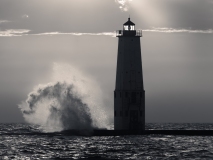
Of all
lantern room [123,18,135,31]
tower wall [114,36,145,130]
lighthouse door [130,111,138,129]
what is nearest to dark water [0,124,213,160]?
lighthouse door [130,111,138,129]

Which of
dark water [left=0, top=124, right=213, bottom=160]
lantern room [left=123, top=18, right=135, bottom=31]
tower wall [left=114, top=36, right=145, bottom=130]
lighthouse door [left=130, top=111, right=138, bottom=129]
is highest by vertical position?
lantern room [left=123, top=18, right=135, bottom=31]

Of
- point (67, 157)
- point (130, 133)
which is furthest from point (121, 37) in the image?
point (67, 157)

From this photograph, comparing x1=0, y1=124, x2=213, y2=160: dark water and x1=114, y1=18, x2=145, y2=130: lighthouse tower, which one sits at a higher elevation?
x1=114, y1=18, x2=145, y2=130: lighthouse tower

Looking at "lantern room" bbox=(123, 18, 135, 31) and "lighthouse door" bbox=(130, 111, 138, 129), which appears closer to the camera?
"lighthouse door" bbox=(130, 111, 138, 129)

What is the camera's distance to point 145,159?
56.6 metres

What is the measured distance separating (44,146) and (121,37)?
19200 mm

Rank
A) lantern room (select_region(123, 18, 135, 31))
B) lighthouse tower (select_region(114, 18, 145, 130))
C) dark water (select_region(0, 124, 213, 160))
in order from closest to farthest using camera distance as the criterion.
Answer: dark water (select_region(0, 124, 213, 160)), lighthouse tower (select_region(114, 18, 145, 130)), lantern room (select_region(123, 18, 135, 31))

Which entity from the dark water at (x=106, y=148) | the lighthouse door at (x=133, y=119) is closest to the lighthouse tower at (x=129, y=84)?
the lighthouse door at (x=133, y=119)

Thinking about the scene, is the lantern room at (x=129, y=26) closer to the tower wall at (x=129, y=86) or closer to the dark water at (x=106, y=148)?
the tower wall at (x=129, y=86)

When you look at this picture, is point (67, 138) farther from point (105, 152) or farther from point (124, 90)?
point (105, 152)

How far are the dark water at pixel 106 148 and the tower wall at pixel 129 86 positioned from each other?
2550mm

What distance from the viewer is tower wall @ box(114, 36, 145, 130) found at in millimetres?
80312

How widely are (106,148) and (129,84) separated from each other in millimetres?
16537

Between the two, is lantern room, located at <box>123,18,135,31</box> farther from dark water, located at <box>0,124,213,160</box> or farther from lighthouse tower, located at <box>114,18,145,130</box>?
dark water, located at <box>0,124,213,160</box>
